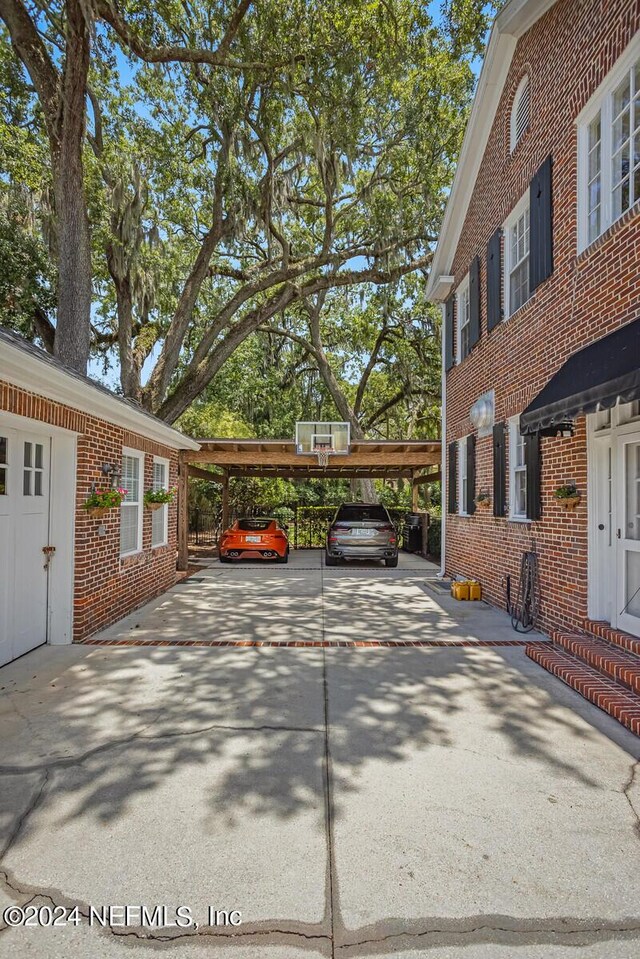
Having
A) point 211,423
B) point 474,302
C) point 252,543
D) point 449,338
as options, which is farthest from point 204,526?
point 474,302

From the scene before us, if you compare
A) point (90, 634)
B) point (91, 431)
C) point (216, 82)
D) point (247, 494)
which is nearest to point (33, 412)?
point (91, 431)

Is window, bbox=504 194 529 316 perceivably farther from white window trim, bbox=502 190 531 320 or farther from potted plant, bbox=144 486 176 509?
potted plant, bbox=144 486 176 509

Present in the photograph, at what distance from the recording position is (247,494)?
811 inches

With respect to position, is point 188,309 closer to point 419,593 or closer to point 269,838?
point 419,593

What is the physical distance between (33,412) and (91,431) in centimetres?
122

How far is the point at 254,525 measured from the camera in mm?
13500

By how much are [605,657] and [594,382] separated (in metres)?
2.33

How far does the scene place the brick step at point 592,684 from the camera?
3.77m

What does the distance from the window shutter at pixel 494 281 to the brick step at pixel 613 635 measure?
4.76 meters

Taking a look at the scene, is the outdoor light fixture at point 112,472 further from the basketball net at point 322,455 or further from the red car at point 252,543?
the red car at point 252,543

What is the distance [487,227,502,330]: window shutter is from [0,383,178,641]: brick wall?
227 inches

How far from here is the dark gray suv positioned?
12.1 meters

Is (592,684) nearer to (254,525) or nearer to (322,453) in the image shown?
(322,453)

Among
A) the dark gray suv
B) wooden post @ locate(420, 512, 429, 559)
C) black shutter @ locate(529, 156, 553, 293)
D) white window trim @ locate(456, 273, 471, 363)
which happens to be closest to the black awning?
black shutter @ locate(529, 156, 553, 293)
